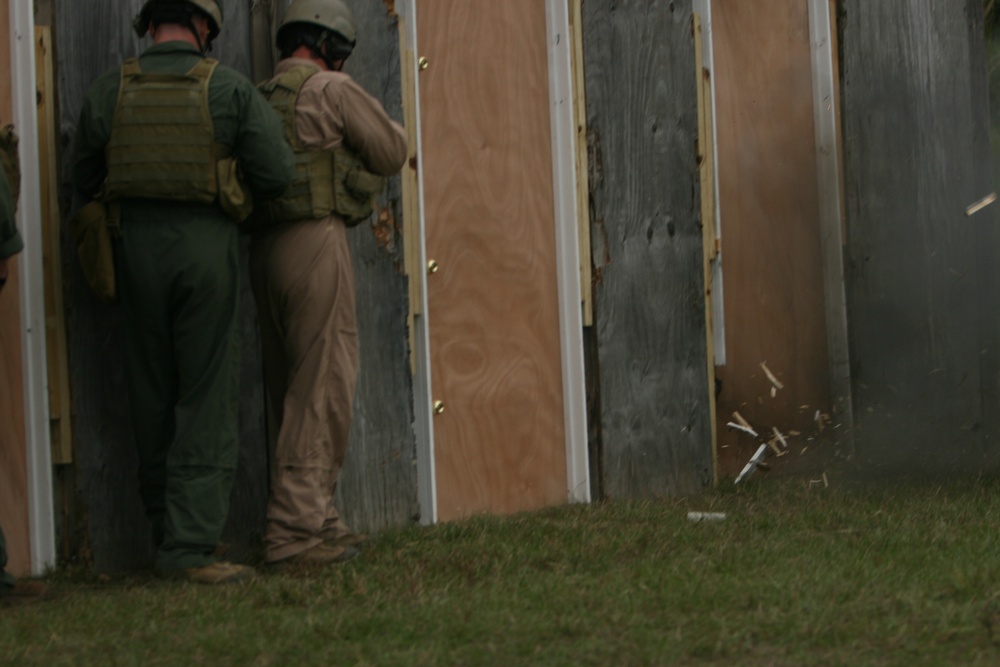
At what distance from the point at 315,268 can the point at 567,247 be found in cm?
180

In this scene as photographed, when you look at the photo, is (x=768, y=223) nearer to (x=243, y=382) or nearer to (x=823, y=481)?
(x=823, y=481)

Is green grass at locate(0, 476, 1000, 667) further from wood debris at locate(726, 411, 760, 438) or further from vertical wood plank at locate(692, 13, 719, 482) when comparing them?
wood debris at locate(726, 411, 760, 438)

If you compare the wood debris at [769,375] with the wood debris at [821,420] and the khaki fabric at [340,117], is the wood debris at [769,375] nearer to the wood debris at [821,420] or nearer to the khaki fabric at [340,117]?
the wood debris at [821,420]

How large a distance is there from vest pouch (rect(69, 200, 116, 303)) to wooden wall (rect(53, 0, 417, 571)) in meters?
0.22

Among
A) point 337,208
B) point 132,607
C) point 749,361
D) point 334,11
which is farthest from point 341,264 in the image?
point 749,361

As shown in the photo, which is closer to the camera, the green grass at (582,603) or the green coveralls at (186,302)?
the green grass at (582,603)

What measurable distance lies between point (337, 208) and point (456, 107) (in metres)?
1.22

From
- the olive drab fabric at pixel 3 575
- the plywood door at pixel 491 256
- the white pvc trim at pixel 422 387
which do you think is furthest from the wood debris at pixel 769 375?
the olive drab fabric at pixel 3 575

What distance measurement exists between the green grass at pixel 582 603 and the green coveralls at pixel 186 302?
1.19 feet

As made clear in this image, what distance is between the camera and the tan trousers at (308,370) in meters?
5.77

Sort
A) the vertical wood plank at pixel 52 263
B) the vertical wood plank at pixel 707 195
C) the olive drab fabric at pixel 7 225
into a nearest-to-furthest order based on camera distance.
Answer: the olive drab fabric at pixel 7 225 → the vertical wood plank at pixel 52 263 → the vertical wood plank at pixel 707 195

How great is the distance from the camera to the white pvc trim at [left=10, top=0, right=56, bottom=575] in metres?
5.59

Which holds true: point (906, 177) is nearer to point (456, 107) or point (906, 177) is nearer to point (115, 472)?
point (456, 107)

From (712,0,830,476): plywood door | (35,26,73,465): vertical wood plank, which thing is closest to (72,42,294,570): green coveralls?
(35,26,73,465): vertical wood plank
